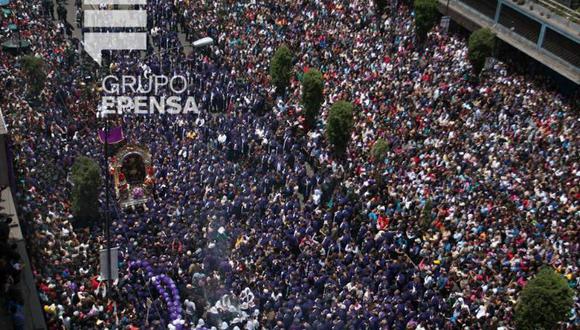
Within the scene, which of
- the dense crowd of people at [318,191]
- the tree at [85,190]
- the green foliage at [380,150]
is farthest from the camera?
the green foliage at [380,150]

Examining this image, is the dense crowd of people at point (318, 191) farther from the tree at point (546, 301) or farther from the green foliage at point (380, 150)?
the tree at point (546, 301)

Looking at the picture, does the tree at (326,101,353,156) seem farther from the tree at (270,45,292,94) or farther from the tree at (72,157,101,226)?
the tree at (72,157,101,226)

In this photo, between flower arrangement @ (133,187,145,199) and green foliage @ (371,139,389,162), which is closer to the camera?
flower arrangement @ (133,187,145,199)

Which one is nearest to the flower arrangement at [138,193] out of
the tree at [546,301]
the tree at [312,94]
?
the tree at [312,94]

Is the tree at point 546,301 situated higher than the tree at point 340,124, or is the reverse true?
the tree at point 340,124

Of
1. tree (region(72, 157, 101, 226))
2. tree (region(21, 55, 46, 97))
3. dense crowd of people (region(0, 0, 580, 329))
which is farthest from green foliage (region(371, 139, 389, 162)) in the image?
tree (region(21, 55, 46, 97))

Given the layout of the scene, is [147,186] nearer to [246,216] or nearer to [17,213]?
[246,216]
